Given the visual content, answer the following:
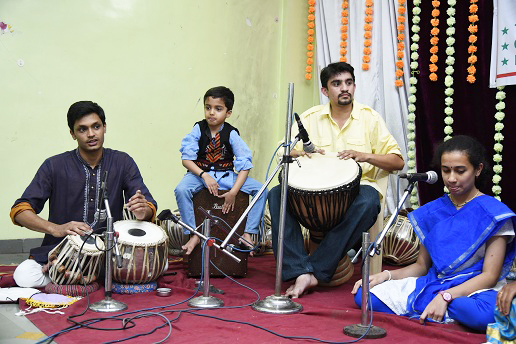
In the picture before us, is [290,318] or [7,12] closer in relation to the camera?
[290,318]

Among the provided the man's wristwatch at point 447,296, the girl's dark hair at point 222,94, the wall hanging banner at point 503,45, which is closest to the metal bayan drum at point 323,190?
the girl's dark hair at point 222,94

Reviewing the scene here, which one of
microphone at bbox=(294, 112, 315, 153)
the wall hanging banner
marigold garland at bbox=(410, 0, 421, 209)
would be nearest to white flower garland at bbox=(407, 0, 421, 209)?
marigold garland at bbox=(410, 0, 421, 209)

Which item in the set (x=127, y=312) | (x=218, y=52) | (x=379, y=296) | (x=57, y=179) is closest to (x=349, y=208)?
(x=379, y=296)

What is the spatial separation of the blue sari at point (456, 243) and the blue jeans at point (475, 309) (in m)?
0.14

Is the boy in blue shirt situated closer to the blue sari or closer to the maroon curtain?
the blue sari

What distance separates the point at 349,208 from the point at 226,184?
35.8 inches

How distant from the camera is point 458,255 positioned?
3047mm

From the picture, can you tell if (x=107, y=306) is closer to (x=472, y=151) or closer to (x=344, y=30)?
(x=472, y=151)

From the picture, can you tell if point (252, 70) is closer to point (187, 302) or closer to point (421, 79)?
point (421, 79)

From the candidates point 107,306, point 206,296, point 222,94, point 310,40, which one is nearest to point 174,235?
point 222,94

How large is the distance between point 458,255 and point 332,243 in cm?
87

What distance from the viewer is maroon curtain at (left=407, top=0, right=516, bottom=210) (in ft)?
15.4

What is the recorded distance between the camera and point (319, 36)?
5922mm

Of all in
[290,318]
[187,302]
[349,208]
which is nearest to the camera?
[290,318]
